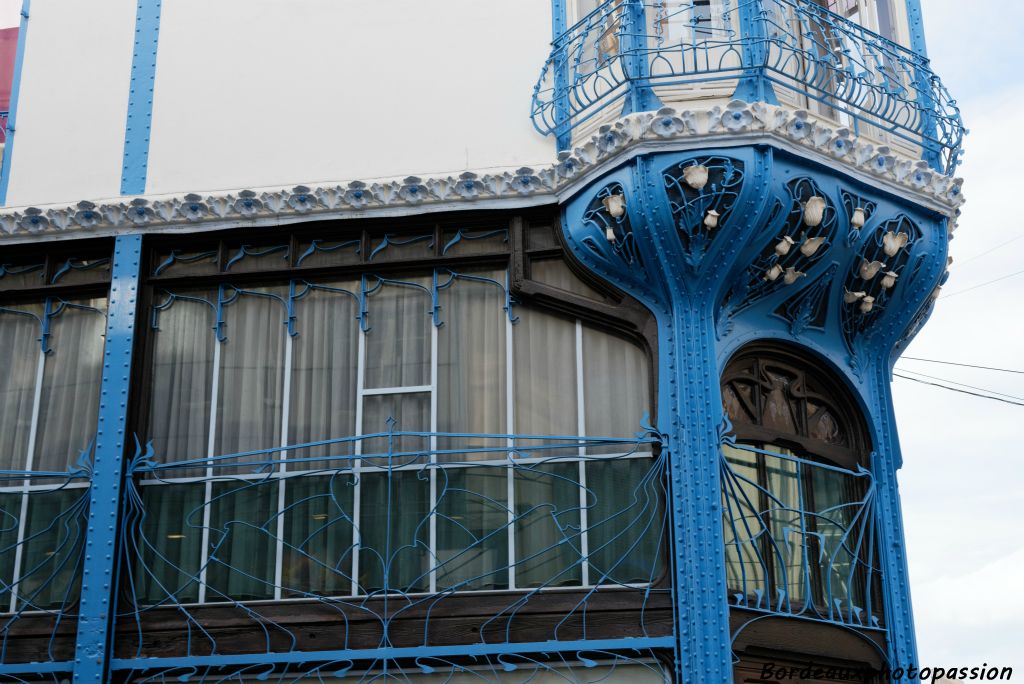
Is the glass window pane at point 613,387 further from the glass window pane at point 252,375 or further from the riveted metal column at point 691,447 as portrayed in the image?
the glass window pane at point 252,375

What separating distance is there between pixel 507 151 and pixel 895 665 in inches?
210

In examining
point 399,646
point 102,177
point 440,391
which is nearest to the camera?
point 399,646

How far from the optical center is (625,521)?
1048cm

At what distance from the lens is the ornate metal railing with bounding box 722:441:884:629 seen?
10461mm

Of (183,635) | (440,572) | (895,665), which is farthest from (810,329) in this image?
(183,635)

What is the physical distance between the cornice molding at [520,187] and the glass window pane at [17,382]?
77 centimetres

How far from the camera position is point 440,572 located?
1060 centimetres

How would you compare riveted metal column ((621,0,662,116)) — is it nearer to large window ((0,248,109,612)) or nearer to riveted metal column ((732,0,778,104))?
riveted metal column ((732,0,778,104))

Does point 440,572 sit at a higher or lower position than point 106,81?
lower

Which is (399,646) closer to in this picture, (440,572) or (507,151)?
(440,572)

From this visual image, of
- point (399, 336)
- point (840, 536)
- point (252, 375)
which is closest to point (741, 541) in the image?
point (840, 536)

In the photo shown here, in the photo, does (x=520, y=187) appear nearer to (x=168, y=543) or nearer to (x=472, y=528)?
(x=472, y=528)

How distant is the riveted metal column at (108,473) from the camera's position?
1076 centimetres

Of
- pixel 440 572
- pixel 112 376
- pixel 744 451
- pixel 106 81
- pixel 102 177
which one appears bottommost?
pixel 440 572
